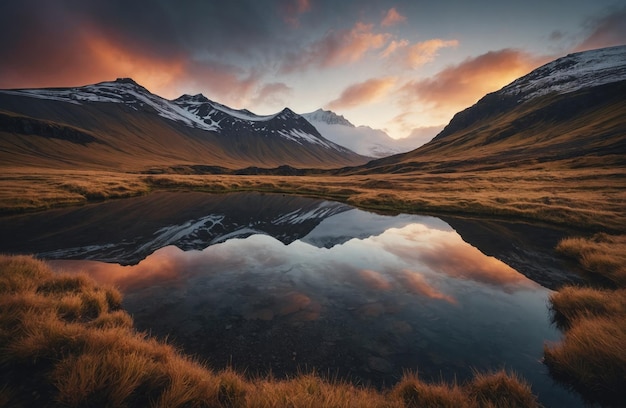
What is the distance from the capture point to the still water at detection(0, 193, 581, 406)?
29.8 feet

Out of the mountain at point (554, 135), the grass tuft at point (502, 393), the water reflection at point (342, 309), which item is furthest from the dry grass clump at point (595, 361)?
the mountain at point (554, 135)

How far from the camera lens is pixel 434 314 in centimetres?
1216

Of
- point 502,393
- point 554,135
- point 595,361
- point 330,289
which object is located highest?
point 554,135

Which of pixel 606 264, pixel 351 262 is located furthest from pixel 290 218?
pixel 606 264

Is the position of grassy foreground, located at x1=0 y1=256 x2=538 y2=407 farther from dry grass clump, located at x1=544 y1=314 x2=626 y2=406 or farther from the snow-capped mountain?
the snow-capped mountain

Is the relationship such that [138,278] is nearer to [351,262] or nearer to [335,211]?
[351,262]

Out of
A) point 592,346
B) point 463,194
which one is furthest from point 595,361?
point 463,194

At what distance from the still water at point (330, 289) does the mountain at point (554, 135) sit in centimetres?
8383

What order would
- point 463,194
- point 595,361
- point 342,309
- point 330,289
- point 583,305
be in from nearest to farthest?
1. point 595,361
2. point 583,305
3. point 342,309
4. point 330,289
5. point 463,194

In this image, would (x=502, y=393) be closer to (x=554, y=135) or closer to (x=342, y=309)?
(x=342, y=309)

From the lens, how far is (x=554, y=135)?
131m

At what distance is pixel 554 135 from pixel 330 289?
165176 millimetres

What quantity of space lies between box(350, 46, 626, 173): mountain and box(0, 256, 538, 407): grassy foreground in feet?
322

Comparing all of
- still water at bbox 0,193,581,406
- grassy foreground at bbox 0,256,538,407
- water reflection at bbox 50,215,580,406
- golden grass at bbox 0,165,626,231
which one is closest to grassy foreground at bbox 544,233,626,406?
still water at bbox 0,193,581,406
